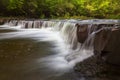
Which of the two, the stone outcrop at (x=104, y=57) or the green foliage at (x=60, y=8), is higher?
the green foliage at (x=60, y=8)

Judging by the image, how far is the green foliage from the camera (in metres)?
26.7

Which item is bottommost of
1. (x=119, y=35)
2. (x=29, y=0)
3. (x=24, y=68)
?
(x=24, y=68)

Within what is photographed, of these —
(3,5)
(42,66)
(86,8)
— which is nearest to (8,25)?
(3,5)

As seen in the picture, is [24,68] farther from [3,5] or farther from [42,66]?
[3,5]

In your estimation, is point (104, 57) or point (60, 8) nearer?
point (104, 57)

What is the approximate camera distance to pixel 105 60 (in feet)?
20.1

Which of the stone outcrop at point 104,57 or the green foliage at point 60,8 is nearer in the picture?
the stone outcrop at point 104,57

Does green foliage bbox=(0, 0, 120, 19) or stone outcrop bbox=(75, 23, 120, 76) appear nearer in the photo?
stone outcrop bbox=(75, 23, 120, 76)

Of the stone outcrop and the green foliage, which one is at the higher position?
the green foliage

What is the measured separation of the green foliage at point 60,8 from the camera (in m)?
26.7

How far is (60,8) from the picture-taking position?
29.5m

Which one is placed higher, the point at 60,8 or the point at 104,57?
the point at 60,8

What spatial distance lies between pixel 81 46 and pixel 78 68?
2336mm

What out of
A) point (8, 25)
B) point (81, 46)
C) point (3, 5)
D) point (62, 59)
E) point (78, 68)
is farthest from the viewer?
point (3, 5)
